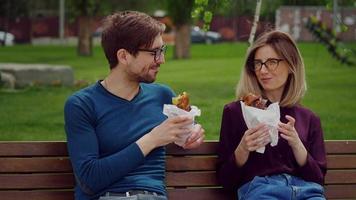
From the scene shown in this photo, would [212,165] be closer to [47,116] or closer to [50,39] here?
[47,116]

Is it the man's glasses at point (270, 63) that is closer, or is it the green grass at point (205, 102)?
the man's glasses at point (270, 63)

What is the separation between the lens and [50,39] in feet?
209

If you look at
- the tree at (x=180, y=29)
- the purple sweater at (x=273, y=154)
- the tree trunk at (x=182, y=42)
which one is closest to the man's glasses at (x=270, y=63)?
the purple sweater at (x=273, y=154)

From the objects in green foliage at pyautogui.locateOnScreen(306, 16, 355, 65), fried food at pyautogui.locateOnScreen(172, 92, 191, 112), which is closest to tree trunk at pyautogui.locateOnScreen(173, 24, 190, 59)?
green foliage at pyautogui.locateOnScreen(306, 16, 355, 65)

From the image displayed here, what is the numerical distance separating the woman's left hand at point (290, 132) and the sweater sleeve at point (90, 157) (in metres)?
0.71

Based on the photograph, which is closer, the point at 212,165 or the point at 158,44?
the point at 158,44

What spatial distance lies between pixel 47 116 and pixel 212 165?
7162 mm

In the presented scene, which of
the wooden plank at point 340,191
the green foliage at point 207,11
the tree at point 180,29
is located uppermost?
the green foliage at point 207,11

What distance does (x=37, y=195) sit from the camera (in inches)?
171

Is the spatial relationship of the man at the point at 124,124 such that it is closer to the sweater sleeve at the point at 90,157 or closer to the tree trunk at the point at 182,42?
the sweater sleeve at the point at 90,157

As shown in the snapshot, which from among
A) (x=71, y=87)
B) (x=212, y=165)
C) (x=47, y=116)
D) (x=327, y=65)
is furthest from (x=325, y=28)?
(x=212, y=165)

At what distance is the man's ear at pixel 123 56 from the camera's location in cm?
398

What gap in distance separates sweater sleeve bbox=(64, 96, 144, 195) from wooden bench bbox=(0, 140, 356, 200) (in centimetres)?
45

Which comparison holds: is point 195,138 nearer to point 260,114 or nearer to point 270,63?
point 260,114
